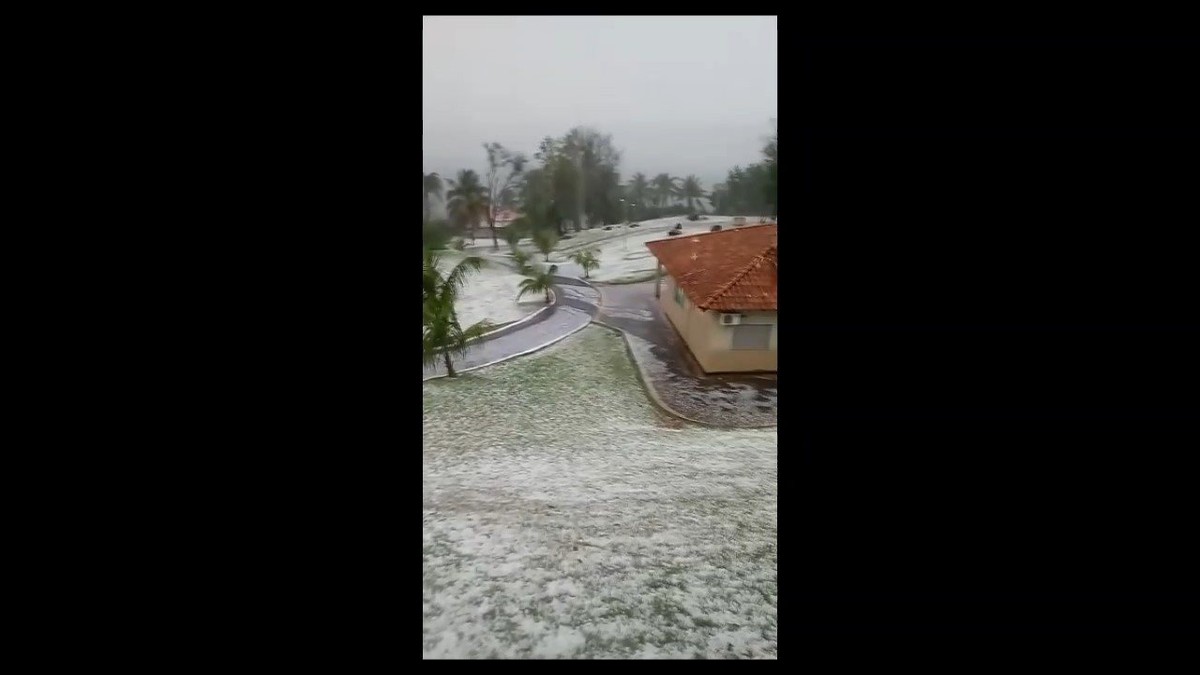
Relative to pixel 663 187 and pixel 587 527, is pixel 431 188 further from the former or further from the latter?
pixel 587 527

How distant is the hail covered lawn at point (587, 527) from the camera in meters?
1.31

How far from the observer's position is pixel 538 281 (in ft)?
11.6

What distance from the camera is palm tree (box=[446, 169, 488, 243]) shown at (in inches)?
96.5

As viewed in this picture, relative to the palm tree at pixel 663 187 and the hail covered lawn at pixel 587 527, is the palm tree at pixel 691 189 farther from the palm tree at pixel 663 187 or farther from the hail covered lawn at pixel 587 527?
the hail covered lawn at pixel 587 527

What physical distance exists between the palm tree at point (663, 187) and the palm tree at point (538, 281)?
795 millimetres

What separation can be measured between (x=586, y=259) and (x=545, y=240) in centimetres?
55

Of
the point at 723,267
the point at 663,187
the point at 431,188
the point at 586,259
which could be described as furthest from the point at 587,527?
the point at 723,267

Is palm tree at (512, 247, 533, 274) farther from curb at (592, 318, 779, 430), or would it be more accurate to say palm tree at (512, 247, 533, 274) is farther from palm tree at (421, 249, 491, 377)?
curb at (592, 318, 779, 430)

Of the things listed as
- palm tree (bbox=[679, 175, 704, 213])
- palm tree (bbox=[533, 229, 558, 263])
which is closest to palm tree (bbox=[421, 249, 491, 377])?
palm tree (bbox=[533, 229, 558, 263])

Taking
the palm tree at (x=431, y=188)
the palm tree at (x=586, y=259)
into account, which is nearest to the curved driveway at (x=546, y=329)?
the palm tree at (x=586, y=259)
